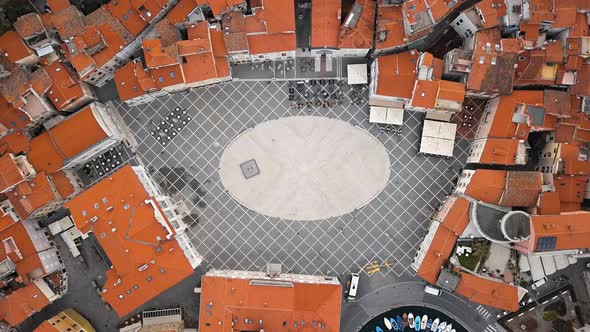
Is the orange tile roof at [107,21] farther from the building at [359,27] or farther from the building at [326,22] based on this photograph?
the building at [359,27]

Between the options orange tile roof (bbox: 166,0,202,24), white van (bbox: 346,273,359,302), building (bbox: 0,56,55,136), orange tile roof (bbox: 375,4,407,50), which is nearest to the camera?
building (bbox: 0,56,55,136)

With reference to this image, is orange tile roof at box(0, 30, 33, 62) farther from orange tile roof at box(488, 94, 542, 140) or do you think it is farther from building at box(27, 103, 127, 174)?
orange tile roof at box(488, 94, 542, 140)

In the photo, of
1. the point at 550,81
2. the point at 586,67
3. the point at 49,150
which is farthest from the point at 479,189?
the point at 49,150

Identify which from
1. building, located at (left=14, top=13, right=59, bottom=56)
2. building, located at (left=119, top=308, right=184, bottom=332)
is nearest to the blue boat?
building, located at (left=119, top=308, right=184, bottom=332)

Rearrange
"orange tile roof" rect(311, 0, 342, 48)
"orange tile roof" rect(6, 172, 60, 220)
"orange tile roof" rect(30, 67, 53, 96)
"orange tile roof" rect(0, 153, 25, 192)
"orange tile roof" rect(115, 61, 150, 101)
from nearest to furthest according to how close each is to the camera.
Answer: "orange tile roof" rect(0, 153, 25, 192)
"orange tile roof" rect(30, 67, 53, 96)
"orange tile roof" rect(6, 172, 60, 220)
"orange tile roof" rect(311, 0, 342, 48)
"orange tile roof" rect(115, 61, 150, 101)

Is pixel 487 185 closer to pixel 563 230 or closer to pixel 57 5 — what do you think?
pixel 563 230

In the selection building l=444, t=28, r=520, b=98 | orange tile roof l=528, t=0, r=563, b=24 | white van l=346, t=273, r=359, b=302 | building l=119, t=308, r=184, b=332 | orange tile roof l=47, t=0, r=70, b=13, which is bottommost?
building l=119, t=308, r=184, b=332
